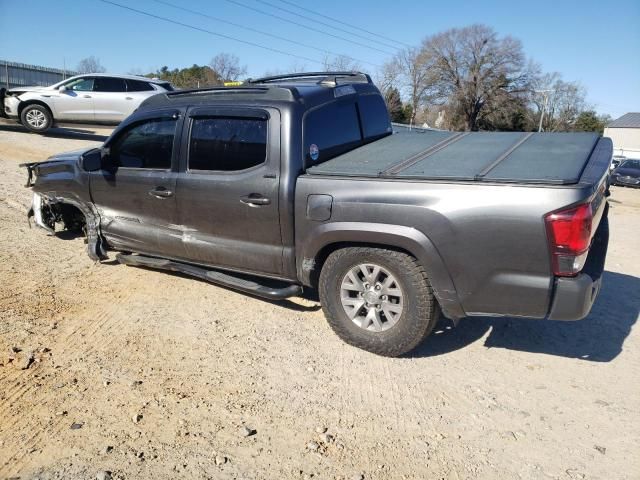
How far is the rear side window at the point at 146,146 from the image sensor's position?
4.41 metres

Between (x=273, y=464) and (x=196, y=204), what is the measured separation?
7.92 feet

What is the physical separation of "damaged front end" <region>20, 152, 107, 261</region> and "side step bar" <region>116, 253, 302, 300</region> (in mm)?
455

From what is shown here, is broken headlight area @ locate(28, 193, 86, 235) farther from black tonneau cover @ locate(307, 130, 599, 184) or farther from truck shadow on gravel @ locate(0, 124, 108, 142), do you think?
truck shadow on gravel @ locate(0, 124, 108, 142)

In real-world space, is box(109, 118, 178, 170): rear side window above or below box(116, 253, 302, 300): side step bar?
above

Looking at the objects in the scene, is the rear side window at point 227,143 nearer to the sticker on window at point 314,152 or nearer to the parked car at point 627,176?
the sticker on window at point 314,152

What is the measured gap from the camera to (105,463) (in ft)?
8.03

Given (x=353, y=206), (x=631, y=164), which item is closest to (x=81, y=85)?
(x=353, y=206)

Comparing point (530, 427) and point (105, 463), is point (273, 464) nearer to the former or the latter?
point (105, 463)

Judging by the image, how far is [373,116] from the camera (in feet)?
16.0

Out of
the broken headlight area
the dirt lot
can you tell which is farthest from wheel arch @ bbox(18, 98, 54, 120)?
the dirt lot

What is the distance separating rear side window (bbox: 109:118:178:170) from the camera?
441cm

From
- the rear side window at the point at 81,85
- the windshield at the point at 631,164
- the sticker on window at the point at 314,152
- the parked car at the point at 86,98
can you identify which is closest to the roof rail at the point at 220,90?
the sticker on window at the point at 314,152

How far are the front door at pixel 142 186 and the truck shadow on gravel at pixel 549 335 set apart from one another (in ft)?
8.28

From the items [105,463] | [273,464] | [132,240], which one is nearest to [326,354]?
[273,464]
